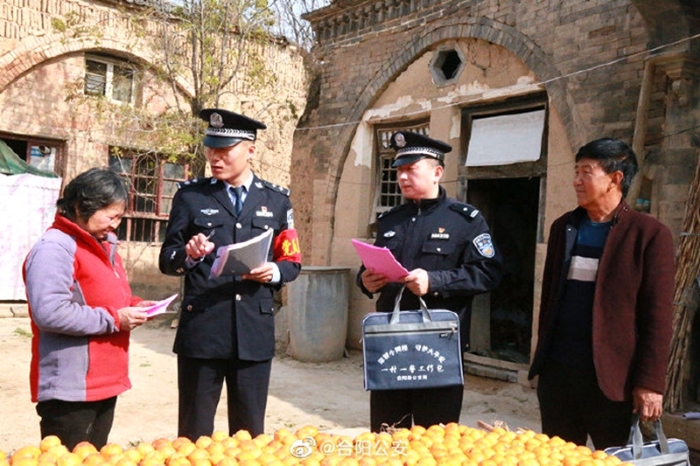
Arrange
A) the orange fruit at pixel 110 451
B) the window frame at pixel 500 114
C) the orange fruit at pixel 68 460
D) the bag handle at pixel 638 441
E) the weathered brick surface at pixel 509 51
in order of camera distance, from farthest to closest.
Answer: the window frame at pixel 500 114 < the weathered brick surface at pixel 509 51 < the bag handle at pixel 638 441 < the orange fruit at pixel 110 451 < the orange fruit at pixel 68 460

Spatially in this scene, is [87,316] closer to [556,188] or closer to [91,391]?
[91,391]

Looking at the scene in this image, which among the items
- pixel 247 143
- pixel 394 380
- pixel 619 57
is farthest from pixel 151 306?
pixel 619 57

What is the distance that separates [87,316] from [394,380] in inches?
51.0

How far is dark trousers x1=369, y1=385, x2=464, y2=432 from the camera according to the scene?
286cm

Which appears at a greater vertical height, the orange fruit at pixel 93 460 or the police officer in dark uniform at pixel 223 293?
the police officer in dark uniform at pixel 223 293

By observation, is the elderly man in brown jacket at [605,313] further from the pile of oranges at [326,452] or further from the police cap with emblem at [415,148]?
the police cap with emblem at [415,148]

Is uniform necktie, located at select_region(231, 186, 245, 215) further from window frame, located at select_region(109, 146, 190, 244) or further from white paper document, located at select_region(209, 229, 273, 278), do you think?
window frame, located at select_region(109, 146, 190, 244)

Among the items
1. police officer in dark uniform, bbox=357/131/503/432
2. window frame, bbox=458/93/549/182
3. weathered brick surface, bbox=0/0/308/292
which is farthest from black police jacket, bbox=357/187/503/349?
weathered brick surface, bbox=0/0/308/292

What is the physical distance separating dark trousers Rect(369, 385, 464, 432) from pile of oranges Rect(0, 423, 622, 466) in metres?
0.50

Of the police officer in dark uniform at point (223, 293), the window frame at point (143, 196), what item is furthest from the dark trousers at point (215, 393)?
the window frame at point (143, 196)

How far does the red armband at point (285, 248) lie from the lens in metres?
3.06

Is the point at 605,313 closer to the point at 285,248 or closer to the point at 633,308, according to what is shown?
the point at 633,308

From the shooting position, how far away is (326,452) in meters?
2.09

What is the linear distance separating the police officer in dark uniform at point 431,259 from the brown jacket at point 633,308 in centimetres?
53
